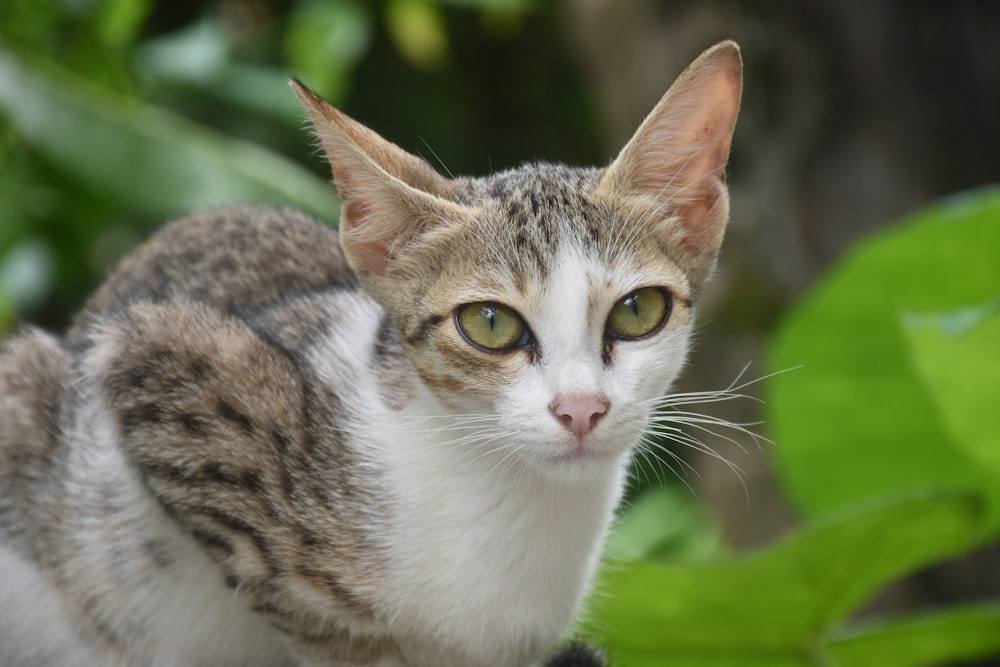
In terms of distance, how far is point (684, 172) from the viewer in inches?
69.1

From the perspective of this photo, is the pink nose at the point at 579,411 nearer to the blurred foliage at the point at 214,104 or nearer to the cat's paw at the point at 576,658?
the cat's paw at the point at 576,658

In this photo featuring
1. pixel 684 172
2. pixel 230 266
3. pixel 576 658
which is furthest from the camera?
pixel 230 266

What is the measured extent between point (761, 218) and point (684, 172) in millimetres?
2382

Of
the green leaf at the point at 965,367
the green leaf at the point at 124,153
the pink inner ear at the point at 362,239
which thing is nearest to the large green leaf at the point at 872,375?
the green leaf at the point at 965,367

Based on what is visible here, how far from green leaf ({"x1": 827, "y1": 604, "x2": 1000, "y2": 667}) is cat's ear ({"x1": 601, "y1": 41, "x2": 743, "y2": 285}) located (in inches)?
39.6

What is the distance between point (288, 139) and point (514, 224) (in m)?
4.16

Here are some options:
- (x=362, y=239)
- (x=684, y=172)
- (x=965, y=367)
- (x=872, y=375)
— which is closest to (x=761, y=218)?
(x=872, y=375)

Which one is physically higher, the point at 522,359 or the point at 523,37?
Result: the point at 523,37

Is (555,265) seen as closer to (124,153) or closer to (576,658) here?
(576,658)

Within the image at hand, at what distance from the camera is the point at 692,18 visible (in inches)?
162

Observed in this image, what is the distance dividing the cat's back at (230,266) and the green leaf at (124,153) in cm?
153

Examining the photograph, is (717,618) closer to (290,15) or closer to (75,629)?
(75,629)

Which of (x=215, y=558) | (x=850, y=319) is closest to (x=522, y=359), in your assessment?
(x=215, y=558)

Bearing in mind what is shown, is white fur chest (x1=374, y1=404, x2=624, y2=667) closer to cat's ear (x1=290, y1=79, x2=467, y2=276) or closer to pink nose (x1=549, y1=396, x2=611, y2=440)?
pink nose (x1=549, y1=396, x2=611, y2=440)
